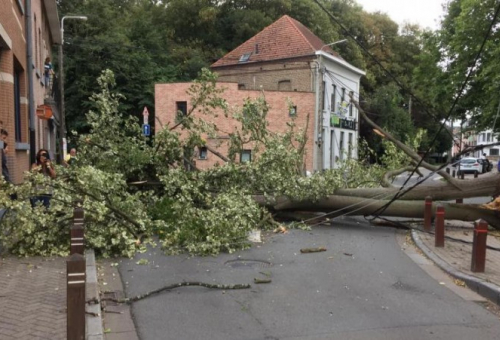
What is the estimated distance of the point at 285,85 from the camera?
3150 cm

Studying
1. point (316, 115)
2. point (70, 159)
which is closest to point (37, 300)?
point (70, 159)

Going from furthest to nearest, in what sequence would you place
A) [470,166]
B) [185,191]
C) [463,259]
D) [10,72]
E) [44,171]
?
[470,166] → [10,72] → [44,171] → [185,191] → [463,259]

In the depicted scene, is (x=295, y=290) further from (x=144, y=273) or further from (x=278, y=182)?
(x=278, y=182)

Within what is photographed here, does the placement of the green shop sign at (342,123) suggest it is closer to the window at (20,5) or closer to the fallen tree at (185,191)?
the fallen tree at (185,191)

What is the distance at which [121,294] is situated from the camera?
5.77 meters

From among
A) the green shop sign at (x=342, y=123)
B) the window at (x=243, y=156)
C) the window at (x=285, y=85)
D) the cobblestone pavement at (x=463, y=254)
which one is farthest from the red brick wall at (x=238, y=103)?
the cobblestone pavement at (x=463, y=254)

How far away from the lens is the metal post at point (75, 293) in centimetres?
354

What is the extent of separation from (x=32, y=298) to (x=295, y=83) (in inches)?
1074

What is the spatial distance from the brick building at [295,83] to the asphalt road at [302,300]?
67.0 feet

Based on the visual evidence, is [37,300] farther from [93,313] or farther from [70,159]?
[70,159]

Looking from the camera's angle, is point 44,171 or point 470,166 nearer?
point 44,171

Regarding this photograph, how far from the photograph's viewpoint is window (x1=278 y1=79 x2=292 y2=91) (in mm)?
31297

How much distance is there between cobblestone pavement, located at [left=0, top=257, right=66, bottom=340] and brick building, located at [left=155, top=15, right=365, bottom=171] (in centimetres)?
2173

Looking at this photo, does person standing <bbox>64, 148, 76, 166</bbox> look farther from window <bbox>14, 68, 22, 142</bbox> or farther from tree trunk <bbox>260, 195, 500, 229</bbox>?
tree trunk <bbox>260, 195, 500, 229</bbox>
